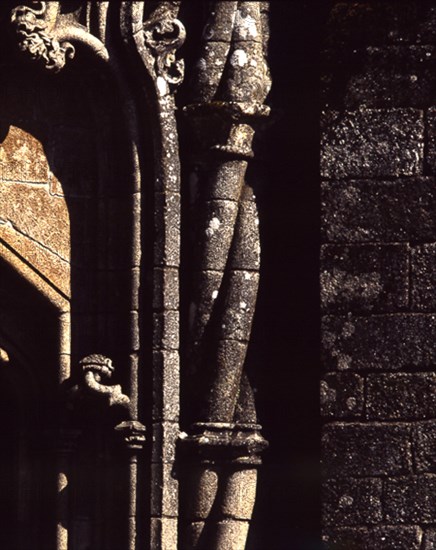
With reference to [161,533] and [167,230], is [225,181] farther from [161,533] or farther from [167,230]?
[161,533]

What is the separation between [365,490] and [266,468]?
0.72 m

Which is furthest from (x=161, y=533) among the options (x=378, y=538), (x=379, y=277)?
(x=379, y=277)

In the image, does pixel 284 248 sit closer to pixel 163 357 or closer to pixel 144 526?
pixel 163 357

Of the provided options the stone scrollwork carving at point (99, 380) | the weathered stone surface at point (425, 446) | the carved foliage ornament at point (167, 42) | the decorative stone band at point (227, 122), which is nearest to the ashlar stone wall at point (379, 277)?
the weathered stone surface at point (425, 446)

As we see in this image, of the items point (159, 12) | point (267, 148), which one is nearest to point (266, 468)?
point (267, 148)

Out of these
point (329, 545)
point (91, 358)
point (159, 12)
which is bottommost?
point (329, 545)

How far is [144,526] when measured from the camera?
11.7 meters

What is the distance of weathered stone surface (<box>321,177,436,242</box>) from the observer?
37.7ft

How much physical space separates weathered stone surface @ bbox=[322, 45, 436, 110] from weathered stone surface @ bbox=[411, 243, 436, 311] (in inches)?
28.8

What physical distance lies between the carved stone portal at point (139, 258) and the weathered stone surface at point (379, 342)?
562 millimetres

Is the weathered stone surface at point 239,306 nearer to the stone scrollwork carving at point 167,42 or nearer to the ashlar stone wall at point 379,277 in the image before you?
the ashlar stone wall at point 379,277

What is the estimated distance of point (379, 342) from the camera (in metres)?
11.5

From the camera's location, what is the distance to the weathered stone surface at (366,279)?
37.7 ft

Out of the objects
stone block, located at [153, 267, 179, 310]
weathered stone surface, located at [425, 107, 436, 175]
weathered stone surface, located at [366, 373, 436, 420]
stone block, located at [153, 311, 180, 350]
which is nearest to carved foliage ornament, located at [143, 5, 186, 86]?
stone block, located at [153, 267, 179, 310]
